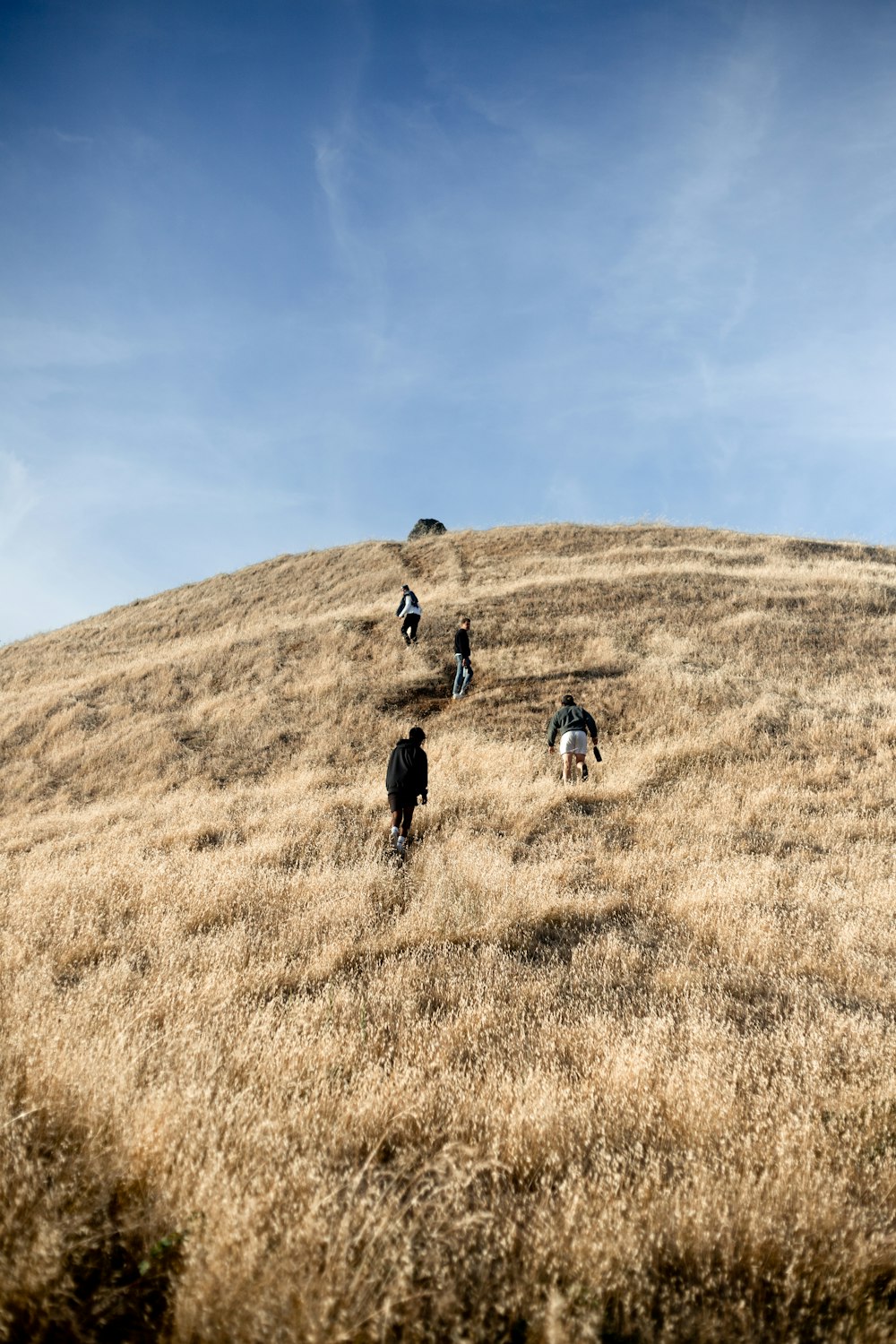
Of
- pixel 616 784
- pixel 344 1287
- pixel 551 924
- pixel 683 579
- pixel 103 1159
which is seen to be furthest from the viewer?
pixel 683 579

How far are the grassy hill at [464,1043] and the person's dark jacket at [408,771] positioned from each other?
0.91 metres

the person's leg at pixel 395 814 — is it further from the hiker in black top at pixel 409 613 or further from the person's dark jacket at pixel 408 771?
the hiker in black top at pixel 409 613

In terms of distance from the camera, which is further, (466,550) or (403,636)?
(466,550)

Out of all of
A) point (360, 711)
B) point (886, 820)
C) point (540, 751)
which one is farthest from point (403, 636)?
point (886, 820)

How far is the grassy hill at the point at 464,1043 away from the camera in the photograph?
2432mm

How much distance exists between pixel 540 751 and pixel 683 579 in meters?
17.3

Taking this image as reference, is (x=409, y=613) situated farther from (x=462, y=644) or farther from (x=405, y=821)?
(x=405, y=821)

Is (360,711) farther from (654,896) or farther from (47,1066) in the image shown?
(47,1066)

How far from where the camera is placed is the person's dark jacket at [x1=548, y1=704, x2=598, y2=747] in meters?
13.5

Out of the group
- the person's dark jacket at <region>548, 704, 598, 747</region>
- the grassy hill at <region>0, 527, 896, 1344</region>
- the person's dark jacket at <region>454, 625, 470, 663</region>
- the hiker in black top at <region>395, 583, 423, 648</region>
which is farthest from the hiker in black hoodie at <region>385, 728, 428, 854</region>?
the hiker in black top at <region>395, 583, 423, 648</region>

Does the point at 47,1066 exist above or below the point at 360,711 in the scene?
below

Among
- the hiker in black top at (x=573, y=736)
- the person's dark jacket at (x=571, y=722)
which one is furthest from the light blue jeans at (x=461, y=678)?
the hiker in black top at (x=573, y=736)

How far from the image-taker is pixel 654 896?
25.9ft

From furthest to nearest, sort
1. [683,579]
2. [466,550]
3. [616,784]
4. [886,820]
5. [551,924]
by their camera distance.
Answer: [466,550]
[683,579]
[616,784]
[886,820]
[551,924]
